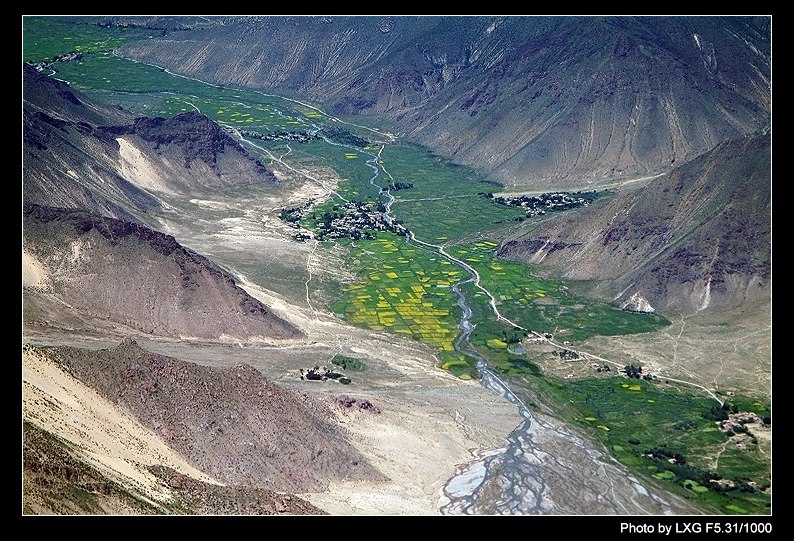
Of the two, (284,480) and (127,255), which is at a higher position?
(127,255)

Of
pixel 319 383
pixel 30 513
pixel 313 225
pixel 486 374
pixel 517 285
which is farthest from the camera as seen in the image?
pixel 313 225

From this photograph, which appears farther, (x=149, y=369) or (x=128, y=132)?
(x=128, y=132)

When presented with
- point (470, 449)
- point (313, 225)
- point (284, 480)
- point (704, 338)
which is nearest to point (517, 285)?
point (704, 338)

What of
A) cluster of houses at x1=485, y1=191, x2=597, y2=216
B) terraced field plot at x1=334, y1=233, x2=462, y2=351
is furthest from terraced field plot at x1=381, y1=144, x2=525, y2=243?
terraced field plot at x1=334, y1=233, x2=462, y2=351

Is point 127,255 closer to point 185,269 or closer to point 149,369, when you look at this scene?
point 185,269

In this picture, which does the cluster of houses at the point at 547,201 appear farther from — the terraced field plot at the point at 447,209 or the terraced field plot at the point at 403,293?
the terraced field plot at the point at 403,293

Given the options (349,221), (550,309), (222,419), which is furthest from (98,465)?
(349,221)

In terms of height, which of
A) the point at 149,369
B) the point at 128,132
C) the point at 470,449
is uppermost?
the point at 128,132

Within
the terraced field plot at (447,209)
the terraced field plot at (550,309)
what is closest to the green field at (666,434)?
the terraced field plot at (550,309)
